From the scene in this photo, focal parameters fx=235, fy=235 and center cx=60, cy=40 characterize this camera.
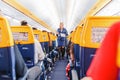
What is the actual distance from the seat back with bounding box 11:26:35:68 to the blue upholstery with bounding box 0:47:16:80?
1488mm

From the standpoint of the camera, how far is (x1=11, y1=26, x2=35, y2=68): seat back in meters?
4.13

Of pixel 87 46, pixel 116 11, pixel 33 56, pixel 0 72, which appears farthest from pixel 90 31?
pixel 116 11

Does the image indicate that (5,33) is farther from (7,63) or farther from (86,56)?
(86,56)

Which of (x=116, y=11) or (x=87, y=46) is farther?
(x=116, y=11)

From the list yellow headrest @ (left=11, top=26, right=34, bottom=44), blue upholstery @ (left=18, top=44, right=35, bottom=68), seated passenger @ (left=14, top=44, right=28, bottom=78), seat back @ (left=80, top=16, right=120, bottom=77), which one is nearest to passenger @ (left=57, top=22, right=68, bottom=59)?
blue upholstery @ (left=18, top=44, right=35, bottom=68)

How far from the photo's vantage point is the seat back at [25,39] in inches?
163

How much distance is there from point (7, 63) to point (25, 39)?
63.5 inches

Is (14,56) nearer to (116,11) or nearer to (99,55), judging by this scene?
(99,55)

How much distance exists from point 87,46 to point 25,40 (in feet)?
6.24

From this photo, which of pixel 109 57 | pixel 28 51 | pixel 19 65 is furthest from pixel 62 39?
pixel 109 57

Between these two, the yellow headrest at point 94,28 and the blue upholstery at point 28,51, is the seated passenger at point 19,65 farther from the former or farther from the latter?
the blue upholstery at point 28,51

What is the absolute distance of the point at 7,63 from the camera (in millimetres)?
2641

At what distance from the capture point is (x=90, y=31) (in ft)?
8.32

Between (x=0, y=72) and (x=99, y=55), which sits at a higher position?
(x=99, y=55)
